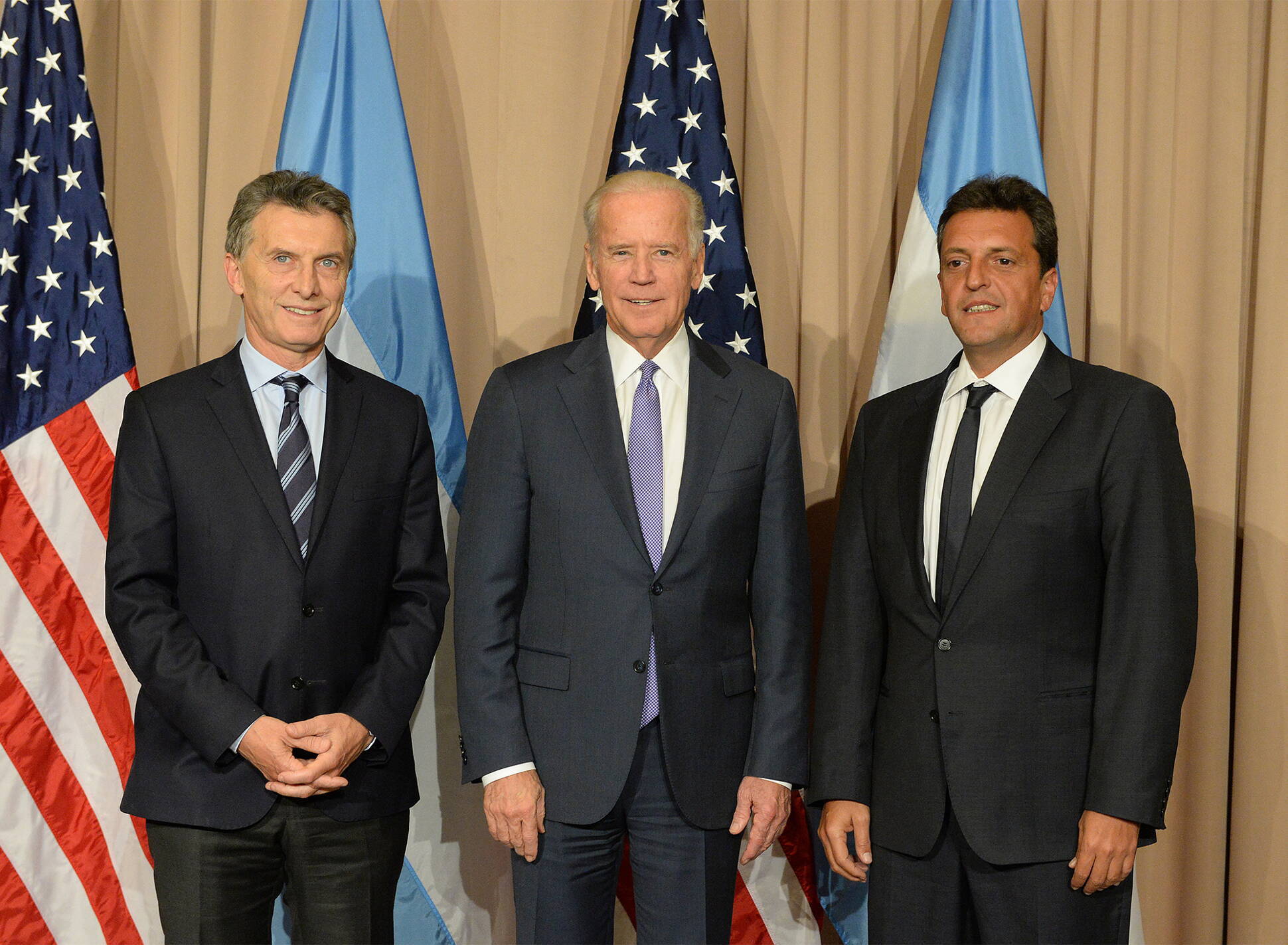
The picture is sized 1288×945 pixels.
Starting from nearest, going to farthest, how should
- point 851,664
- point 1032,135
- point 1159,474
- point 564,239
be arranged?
point 1159,474, point 851,664, point 1032,135, point 564,239

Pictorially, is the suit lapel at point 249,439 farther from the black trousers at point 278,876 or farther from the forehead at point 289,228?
the black trousers at point 278,876

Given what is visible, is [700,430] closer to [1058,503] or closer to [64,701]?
[1058,503]

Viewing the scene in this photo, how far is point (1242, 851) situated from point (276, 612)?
262cm

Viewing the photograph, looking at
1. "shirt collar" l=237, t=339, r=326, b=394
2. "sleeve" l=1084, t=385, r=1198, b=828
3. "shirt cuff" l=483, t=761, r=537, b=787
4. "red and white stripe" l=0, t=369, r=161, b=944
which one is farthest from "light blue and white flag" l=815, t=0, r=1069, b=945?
"red and white stripe" l=0, t=369, r=161, b=944

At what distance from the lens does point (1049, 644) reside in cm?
208

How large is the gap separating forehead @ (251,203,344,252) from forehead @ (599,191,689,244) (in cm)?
56

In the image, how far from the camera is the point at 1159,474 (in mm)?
2059

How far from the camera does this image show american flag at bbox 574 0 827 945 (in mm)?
2977

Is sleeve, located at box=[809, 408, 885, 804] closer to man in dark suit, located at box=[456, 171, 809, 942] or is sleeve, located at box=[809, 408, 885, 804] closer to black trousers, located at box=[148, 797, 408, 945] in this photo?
man in dark suit, located at box=[456, 171, 809, 942]

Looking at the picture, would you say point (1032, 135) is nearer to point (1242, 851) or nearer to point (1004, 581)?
point (1004, 581)

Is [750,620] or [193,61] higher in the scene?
[193,61]

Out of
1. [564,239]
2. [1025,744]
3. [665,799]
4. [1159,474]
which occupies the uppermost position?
[564,239]

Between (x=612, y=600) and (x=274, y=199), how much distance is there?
103cm

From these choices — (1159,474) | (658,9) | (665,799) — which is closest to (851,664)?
(665,799)
